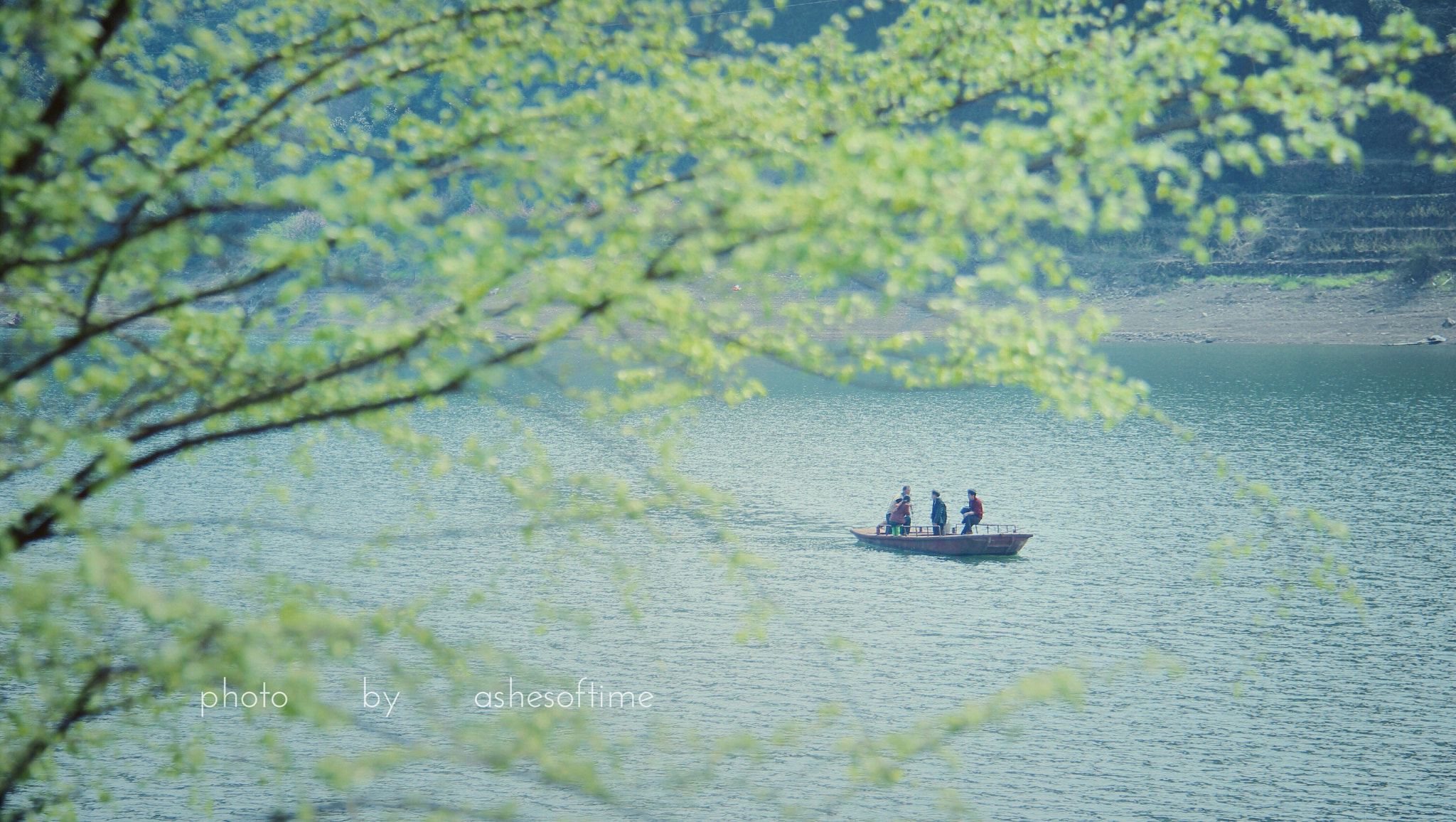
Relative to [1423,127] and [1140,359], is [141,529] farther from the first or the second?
[1140,359]

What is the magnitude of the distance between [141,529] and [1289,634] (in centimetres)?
3616

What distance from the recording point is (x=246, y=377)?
652 centimetres

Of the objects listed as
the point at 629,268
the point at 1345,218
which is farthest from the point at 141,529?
the point at 1345,218

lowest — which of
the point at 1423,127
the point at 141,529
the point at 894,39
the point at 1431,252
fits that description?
the point at 141,529

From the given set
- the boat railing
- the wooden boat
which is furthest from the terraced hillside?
the wooden boat

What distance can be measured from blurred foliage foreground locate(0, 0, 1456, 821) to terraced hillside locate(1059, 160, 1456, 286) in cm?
13617

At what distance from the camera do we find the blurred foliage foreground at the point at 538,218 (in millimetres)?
5305

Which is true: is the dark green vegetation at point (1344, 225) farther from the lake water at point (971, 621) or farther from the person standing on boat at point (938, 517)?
the person standing on boat at point (938, 517)

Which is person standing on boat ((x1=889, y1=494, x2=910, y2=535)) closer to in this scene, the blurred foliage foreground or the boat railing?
the boat railing

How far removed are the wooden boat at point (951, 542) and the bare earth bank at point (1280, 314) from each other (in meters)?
84.9

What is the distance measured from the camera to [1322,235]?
138 metres

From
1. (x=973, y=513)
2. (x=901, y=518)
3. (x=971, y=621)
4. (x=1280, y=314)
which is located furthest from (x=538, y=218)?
(x=1280, y=314)

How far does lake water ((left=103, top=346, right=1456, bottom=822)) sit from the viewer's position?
2403 centimetres

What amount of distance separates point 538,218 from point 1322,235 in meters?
153
